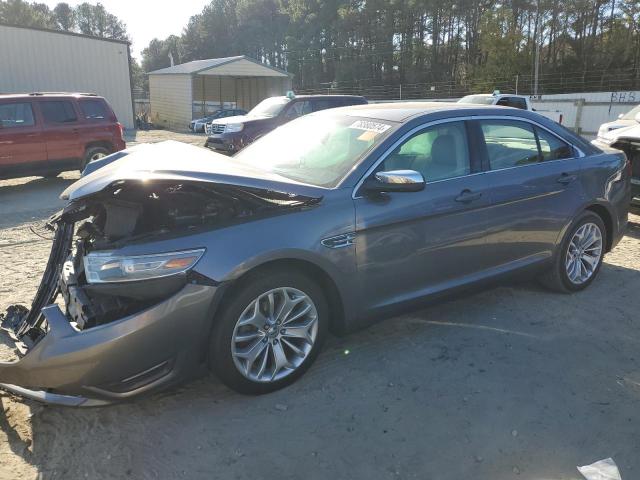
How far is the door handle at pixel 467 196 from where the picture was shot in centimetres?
372

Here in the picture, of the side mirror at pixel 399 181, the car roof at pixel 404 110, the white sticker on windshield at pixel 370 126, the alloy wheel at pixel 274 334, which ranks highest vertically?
the car roof at pixel 404 110

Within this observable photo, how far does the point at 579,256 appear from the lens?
4.73 m

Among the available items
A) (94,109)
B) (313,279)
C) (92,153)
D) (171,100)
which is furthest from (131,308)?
(171,100)

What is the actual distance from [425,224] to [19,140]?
9.38 m

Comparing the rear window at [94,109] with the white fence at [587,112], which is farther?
the white fence at [587,112]

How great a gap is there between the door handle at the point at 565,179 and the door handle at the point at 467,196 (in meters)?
0.98

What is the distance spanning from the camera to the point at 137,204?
318 cm

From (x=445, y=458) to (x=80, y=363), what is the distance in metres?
1.87

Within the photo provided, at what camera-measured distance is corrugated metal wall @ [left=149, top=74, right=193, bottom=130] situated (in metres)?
32.6

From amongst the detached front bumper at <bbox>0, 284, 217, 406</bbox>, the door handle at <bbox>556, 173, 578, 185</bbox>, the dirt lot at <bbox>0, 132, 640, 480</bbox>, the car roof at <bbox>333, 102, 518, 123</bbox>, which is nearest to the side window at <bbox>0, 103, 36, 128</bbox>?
the car roof at <bbox>333, 102, 518, 123</bbox>

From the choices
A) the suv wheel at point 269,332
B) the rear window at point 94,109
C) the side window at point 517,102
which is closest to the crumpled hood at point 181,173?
the suv wheel at point 269,332

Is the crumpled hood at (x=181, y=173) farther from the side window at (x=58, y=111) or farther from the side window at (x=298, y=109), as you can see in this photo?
the side window at (x=298, y=109)

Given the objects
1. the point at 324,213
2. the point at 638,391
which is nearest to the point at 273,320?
the point at 324,213

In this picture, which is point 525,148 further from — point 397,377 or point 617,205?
point 397,377
